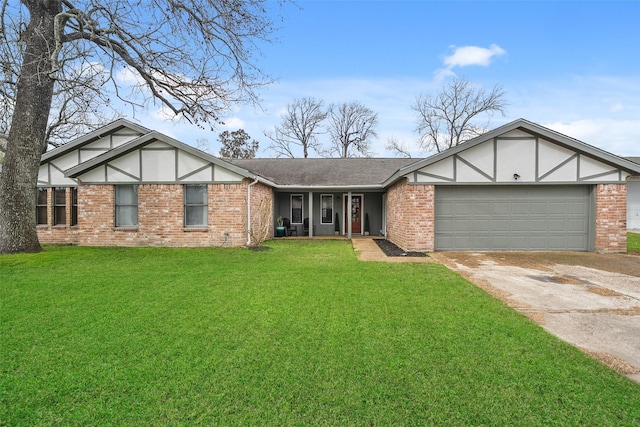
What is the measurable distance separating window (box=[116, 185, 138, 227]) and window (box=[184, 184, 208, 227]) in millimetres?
1920

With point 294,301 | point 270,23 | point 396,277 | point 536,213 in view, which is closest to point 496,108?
point 536,213

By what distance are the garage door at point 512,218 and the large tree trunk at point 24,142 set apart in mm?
12802

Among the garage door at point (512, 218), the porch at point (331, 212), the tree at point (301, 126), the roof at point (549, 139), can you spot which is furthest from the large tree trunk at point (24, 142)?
the tree at point (301, 126)

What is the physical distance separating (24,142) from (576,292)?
14.5 metres

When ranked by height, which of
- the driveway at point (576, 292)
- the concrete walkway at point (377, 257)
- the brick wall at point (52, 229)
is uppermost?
the brick wall at point (52, 229)

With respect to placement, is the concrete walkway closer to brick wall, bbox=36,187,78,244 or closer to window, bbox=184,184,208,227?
window, bbox=184,184,208,227

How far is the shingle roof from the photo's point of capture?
51.2 feet

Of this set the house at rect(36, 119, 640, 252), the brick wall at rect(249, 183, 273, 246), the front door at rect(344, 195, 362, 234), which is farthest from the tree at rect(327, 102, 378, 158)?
the brick wall at rect(249, 183, 273, 246)

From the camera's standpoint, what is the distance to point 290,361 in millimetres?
3160

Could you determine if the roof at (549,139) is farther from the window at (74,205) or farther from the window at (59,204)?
the window at (59,204)

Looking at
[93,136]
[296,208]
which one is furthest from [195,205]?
[296,208]

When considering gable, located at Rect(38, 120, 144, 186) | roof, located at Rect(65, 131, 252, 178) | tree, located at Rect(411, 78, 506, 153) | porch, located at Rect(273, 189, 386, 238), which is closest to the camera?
roof, located at Rect(65, 131, 252, 178)

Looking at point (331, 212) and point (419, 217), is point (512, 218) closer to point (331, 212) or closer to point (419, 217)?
point (419, 217)

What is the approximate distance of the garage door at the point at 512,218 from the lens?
426 inches
